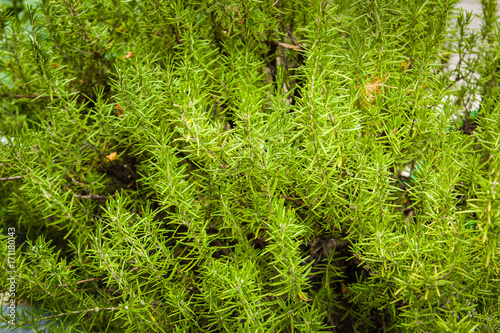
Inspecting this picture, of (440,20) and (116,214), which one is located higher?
(440,20)

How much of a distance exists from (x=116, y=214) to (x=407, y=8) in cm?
73

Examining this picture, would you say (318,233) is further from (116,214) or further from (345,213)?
(116,214)

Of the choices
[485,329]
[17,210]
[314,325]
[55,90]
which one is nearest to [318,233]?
[314,325]

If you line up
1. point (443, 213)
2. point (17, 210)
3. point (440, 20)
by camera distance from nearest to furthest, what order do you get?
1. point (443, 213)
2. point (440, 20)
3. point (17, 210)

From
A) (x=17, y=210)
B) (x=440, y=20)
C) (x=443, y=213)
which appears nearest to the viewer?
(x=443, y=213)

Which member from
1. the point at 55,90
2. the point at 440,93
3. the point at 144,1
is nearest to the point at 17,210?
the point at 55,90

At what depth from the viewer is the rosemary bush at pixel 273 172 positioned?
0.64 meters

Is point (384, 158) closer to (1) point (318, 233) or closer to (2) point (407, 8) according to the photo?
(1) point (318, 233)

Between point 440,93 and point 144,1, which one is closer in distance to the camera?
point 440,93

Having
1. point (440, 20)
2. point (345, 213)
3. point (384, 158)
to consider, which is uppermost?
point (440, 20)

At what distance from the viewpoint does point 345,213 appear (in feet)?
2.52

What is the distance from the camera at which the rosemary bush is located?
64cm

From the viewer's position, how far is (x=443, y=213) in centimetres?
65

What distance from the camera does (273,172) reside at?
0.66 metres
